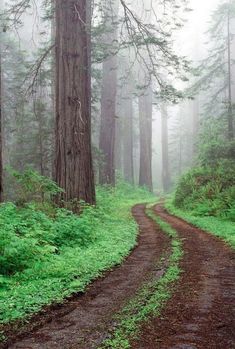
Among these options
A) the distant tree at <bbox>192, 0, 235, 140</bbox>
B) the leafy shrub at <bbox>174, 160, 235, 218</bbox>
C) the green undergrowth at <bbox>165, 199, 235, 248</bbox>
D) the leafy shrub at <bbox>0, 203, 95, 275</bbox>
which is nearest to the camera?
the leafy shrub at <bbox>0, 203, 95, 275</bbox>

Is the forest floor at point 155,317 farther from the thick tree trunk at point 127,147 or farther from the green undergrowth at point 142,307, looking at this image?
the thick tree trunk at point 127,147

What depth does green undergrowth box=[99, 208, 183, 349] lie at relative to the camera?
3779 mm

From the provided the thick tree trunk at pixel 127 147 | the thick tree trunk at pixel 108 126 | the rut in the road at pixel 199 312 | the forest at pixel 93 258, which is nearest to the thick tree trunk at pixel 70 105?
the forest at pixel 93 258

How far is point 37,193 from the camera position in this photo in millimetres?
10992

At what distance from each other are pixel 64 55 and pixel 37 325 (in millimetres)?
9032

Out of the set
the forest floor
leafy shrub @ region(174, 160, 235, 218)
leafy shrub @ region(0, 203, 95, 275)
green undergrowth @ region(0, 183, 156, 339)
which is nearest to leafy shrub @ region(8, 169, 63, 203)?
green undergrowth @ region(0, 183, 156, 339)

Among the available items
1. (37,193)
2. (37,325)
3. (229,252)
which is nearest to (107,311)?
(37,325)

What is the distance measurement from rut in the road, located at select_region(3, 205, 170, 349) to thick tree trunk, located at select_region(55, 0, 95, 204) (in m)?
4.69

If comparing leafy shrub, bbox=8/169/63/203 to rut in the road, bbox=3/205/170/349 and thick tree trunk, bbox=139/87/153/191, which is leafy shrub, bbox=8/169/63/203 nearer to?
rut in the road, bbox=3/205/170/349

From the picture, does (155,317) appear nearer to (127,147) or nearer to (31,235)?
(31,235)

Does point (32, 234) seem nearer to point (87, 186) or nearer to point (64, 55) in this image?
point (87, 186)

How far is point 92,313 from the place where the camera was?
455 centimetres

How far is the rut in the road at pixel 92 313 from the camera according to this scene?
12.4 feet

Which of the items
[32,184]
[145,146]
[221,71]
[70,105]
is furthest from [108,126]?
[32,184]
